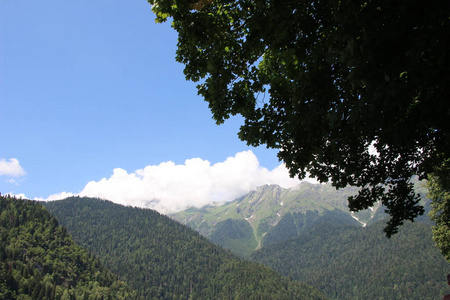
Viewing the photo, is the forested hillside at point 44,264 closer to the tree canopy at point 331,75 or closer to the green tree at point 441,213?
the green tree at point 441,213

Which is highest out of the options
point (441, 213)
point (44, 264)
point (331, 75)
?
point (331, 75)

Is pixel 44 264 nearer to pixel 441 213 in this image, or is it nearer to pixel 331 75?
pixel 441 213

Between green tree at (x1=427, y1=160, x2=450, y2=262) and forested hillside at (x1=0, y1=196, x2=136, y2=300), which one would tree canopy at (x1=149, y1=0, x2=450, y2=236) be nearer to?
green tree at (x1=427, y1=160, x2=450, y2=262)

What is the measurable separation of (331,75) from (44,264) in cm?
19661

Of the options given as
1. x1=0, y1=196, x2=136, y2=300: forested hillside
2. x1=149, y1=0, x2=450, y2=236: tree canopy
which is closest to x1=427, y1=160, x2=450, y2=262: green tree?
x1=149, y1=0, x2=450, y2=236: tree canopy

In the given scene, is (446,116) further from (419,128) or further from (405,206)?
(405,206)

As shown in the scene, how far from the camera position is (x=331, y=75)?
27.2 ft

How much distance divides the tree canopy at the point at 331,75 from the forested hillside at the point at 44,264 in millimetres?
138741

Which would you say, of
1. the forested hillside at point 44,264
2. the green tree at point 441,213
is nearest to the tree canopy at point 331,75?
the green tree at point 441,213

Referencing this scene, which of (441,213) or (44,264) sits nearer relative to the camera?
(441,213)

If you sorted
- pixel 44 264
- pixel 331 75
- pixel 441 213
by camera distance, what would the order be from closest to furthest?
pixel 331 75, pixel 441 213, pixel 44 264

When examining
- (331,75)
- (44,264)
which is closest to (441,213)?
(331,75)

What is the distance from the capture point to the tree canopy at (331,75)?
519 centimetres

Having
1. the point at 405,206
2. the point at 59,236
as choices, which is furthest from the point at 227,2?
the point at 59,236
